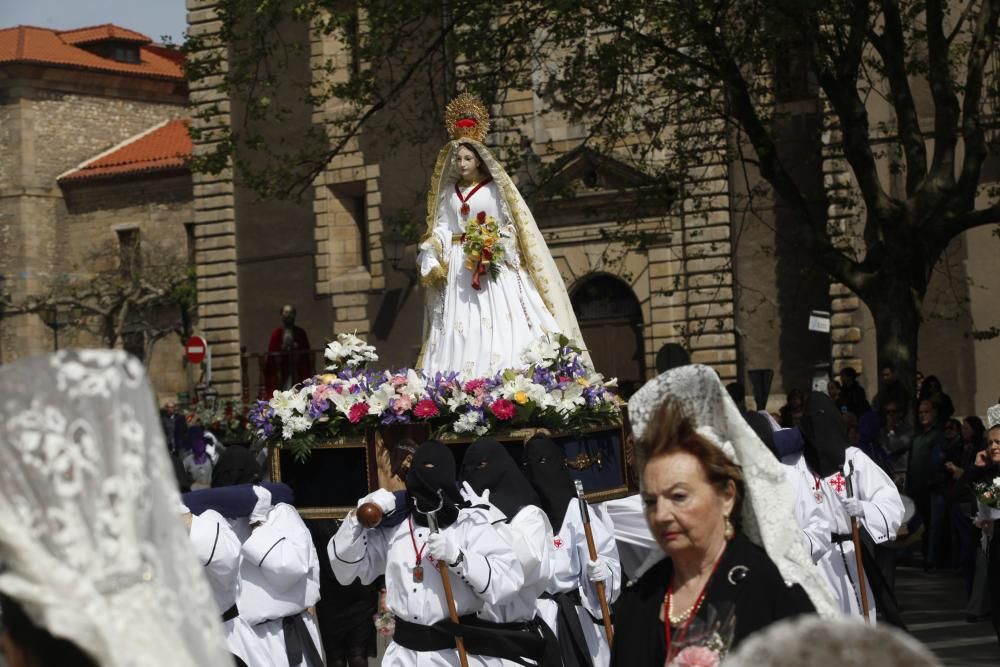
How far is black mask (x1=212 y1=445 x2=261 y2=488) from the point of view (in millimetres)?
9812

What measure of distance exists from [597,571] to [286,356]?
61.2ft

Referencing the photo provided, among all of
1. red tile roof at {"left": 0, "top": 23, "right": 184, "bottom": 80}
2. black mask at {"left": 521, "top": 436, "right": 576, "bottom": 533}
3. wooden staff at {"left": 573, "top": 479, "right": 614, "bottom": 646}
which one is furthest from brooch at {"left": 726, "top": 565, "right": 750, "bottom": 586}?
red tile roof at {"left": 0, "top": 23, "right": 184, "bottom": 80}

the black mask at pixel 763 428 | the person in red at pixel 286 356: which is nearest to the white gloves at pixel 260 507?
the black mask at pixel 763 428

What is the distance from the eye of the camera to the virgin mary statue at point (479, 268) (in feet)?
39.1

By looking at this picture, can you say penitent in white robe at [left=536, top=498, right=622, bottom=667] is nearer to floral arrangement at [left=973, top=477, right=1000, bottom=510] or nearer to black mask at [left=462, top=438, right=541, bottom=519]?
black mask at [left=462, top=438, right=541, bottom=519]

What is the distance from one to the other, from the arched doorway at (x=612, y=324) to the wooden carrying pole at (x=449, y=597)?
2344 cm

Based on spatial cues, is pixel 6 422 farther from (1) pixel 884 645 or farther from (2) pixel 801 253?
(2) pixel 801 253

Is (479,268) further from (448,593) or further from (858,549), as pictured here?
(448,593)

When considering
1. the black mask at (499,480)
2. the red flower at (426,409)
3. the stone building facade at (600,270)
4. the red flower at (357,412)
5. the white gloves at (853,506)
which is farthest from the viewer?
the stone building facade at (600,270)

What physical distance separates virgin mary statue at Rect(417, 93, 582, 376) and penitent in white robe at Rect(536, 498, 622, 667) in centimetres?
304

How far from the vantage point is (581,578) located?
8758mm

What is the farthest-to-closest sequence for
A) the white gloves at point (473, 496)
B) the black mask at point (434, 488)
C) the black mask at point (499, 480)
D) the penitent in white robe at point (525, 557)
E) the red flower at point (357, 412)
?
1. the red flower at point (357, 412)
2. the black mask at point (499, 480)
3. the white gloves at point (473, 496)
4. the black mask at point (434, 488)
5. the penitent in white robe at point (525, 557)

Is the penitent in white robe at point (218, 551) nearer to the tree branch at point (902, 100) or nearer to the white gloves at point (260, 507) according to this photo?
the white gloves at point (260, 507)

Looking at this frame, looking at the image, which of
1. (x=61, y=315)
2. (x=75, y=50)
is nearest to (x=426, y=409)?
(x=61, y=315)
